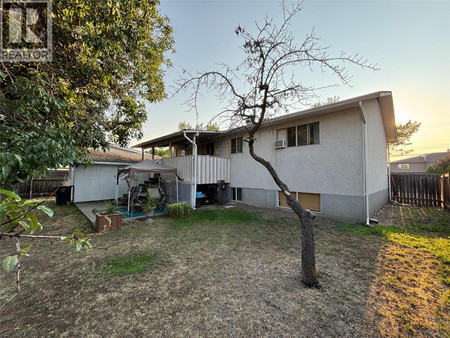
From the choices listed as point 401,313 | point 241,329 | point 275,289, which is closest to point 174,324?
point 241,329

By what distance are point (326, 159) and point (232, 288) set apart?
19.5 feet

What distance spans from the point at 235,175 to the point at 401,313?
8347 mm

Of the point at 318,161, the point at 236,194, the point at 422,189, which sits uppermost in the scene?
the point at 318,161

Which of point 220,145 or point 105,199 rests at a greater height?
point 220,145

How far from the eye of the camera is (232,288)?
2988mm

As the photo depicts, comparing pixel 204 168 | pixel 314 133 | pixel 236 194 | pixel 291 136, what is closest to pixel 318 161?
pixel 314 133

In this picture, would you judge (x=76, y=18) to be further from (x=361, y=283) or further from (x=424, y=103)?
(x=424, y=103)

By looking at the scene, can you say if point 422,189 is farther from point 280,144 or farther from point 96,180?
point 96,180

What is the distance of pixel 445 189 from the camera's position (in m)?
8.25

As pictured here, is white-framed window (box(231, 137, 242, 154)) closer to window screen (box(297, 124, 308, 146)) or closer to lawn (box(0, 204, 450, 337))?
window screen (box(297, 124, 308, 146))

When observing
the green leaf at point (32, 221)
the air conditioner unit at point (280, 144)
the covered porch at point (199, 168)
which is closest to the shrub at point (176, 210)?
the covered porch at point (199, 168)

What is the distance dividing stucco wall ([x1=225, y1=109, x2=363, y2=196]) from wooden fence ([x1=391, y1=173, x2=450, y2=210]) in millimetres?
5303

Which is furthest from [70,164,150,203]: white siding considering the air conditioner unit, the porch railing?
the air conditioner unit

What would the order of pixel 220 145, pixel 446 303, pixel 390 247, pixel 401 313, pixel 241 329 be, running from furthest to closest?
pixel 220 145, pixel 390 247, pixel 446 303, pixel 401 313, pixel 241 329
